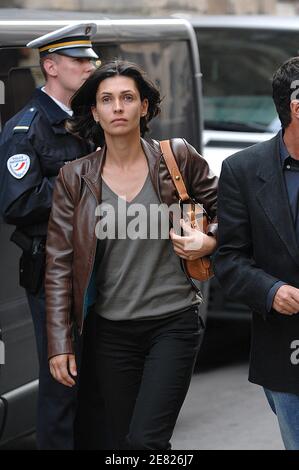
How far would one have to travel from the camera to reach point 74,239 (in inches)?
190

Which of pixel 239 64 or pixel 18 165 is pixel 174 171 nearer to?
pixel 18 165

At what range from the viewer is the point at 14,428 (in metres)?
5.86

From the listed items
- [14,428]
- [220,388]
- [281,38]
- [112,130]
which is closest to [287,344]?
[112,130]

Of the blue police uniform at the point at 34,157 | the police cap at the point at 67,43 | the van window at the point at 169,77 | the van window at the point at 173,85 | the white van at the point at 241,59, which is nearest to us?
the blue police uniform at the point at 34,157

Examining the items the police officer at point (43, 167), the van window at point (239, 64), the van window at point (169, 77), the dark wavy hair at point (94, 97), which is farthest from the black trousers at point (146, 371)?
the van window at point (239, 64)

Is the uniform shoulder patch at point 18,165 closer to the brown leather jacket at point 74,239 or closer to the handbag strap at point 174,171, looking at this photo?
the brown leather jacket at point 74,239

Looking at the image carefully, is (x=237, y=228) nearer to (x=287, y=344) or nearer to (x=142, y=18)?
(x=287, y=344)

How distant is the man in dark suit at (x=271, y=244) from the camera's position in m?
A: 4.32

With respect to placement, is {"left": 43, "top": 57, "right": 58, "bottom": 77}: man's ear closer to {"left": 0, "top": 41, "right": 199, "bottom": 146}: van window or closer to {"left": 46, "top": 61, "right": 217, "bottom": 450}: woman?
{"left": 46, "top": 61, "right": 217, "bottom": 450}: woman

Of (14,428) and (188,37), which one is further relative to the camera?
(188,37)

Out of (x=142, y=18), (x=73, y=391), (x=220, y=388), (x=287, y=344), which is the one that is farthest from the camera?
(x=220, y=388)

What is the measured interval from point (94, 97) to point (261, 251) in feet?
3.15

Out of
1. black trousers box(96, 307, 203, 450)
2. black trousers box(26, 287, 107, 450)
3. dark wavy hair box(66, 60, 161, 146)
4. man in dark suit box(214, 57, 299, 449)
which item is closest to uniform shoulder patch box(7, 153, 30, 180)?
dark wavy hair box(66, 60, 161, 146)
